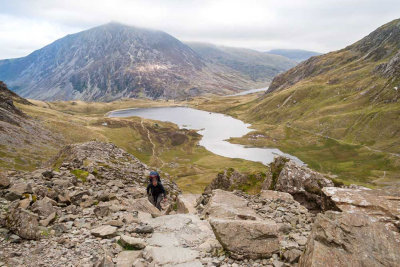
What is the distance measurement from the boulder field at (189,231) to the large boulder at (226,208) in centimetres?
9

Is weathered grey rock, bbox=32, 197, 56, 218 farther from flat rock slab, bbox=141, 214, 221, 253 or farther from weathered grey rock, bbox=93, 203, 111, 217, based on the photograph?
flat rock slab, bbox=141, 214, 221, 253

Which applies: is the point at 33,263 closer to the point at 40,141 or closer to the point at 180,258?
the point at 180,258

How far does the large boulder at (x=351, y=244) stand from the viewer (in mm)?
10133

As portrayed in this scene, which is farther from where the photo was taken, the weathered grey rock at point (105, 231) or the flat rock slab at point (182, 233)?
the weathered grey rock at point (105, 231)

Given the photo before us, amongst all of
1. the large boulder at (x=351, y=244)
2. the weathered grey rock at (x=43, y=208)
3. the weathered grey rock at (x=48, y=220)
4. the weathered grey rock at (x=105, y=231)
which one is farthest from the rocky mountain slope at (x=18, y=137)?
the large boulder at (x=351, y=244)

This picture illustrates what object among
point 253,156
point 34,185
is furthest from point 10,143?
point 253,156

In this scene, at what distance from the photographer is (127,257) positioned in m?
13.1

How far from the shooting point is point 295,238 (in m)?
14.4

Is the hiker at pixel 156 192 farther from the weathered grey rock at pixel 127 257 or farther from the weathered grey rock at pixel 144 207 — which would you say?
the weathered grey rock at pixel 127 257

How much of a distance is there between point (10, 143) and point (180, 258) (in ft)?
343

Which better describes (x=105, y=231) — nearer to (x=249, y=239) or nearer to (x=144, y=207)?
(x=144, y=207)

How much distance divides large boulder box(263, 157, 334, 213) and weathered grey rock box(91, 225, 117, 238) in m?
20.4

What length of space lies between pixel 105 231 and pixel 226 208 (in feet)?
33.2

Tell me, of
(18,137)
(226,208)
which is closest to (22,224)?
(226,208)
